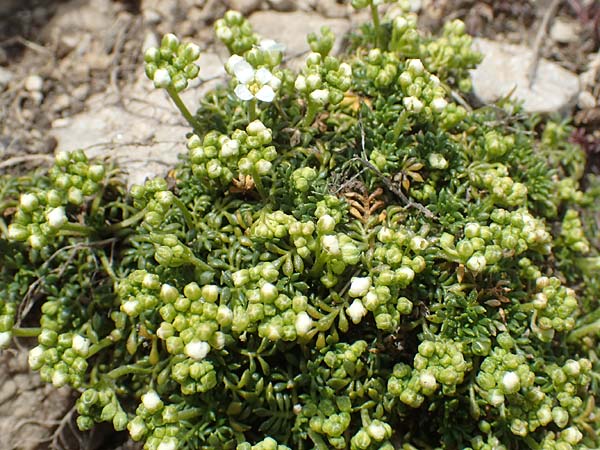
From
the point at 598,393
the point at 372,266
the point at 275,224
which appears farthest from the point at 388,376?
the point at 598,393

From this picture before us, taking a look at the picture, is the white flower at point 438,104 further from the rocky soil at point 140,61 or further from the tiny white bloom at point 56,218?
the tiny white bloom at point 56,218

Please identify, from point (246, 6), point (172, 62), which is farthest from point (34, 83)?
point (172, 62)

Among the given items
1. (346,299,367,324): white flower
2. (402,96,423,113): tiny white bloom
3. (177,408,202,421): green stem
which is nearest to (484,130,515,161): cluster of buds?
(402,96,423,113): tiny white bloom

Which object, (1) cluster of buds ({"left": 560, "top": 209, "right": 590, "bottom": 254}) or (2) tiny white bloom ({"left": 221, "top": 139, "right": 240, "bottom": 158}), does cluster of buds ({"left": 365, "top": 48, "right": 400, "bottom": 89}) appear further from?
(1) cluster of buds ({"left": 560, "top": 209, "right": 590, "bottom": 254})

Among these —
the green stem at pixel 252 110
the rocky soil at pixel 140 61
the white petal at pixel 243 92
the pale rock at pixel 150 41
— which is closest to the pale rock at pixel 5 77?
the rocky soil at pixel 140 61

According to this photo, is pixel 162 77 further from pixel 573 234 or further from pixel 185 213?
pixel 573 234

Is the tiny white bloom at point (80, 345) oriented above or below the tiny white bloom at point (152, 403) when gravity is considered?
above

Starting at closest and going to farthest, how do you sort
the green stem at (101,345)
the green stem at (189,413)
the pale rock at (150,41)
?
the green stem at (189,413), the green stem at (101,345), the pale rock at (150,41)
